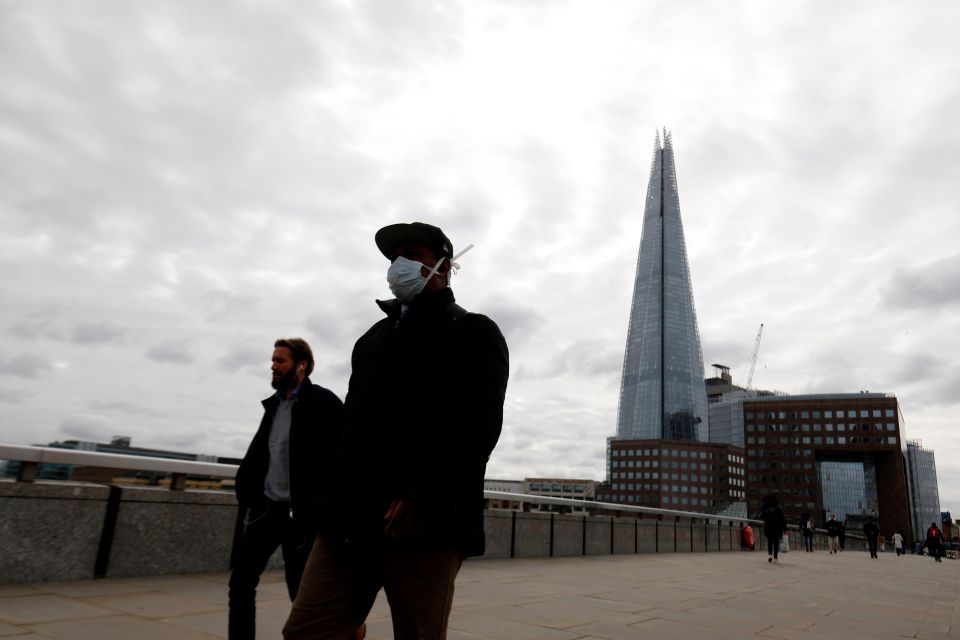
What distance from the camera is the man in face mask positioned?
2.24m

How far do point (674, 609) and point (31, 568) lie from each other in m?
6.24

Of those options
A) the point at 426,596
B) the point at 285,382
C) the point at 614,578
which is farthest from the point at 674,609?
the point at 426,596

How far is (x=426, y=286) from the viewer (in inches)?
109

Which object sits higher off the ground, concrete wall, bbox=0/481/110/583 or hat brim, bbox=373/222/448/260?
hat brim, bbox=373/222/448/260

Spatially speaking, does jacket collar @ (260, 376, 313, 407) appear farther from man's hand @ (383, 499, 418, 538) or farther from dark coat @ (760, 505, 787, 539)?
dark coat @ (760, 505, 787, 539)

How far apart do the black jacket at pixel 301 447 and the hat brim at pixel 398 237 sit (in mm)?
1434

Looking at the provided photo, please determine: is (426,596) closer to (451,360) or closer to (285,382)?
(451,360)

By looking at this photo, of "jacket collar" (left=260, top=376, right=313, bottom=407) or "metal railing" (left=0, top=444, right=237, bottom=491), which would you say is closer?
"jacket collar" (left=260, top=376, right=313, bottom=407)

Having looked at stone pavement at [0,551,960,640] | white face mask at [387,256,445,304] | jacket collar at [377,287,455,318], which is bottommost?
stone pavement at [0,551,960,640]

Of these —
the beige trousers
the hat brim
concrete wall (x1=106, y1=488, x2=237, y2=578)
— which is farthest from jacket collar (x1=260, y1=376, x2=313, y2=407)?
concrete wall (x1=106, y1=488, x2=237, y2=578)

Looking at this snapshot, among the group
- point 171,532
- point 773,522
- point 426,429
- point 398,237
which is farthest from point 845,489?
point 426,429

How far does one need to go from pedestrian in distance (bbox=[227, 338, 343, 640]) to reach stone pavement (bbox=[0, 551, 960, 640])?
101 centimetres

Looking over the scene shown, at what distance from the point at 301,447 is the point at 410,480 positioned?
1.96m

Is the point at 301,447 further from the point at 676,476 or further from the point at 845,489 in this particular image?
the point at 845,489
